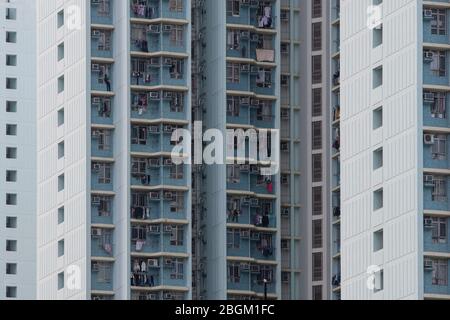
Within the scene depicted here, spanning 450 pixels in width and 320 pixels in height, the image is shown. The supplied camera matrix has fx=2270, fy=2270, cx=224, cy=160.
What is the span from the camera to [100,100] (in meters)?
112

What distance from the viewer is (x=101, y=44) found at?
368ft

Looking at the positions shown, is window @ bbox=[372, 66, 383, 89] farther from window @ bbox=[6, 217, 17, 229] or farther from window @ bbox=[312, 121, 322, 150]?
window @ bbox=[6, 217, 17, 229]

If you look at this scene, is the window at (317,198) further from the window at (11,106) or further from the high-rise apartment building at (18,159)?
the window at (11,106)

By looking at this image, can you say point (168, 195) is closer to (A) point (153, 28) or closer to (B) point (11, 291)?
(A) point (153, 28)

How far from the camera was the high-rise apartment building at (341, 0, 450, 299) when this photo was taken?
90.1 metres

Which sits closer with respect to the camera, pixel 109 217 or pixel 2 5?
pixel 109 217

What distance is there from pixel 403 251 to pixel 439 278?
204 centimetres

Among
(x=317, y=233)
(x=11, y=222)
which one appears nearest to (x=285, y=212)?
(x=317, y=233)

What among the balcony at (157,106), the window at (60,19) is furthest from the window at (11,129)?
the balcony at (157,106)

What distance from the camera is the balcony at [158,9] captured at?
112812 millimetres
